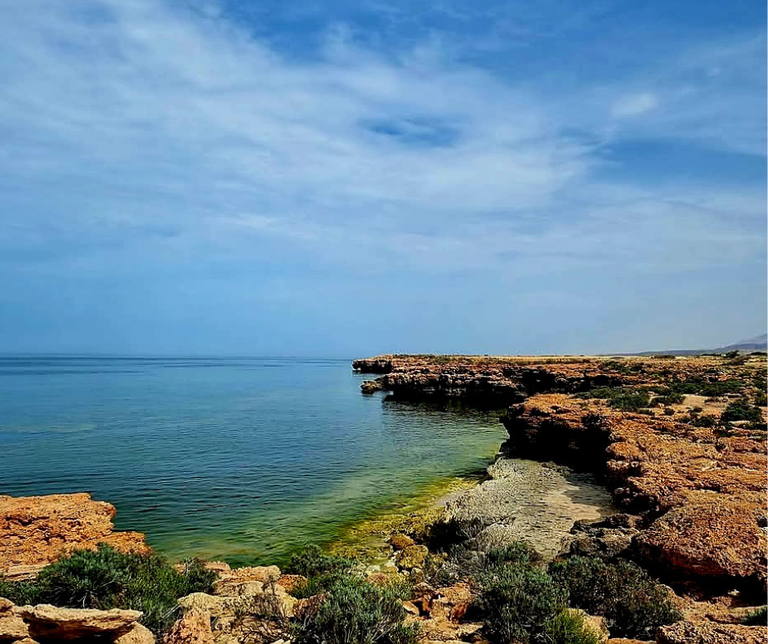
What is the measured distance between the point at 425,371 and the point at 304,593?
195 feet

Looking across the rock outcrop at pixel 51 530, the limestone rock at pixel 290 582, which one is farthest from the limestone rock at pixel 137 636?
the rock outcrop at pixel 51 530

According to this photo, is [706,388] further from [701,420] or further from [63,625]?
[63,625]

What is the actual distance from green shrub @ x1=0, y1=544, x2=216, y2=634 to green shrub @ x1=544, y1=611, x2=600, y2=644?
4.99 metres

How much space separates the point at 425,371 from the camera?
68.2m

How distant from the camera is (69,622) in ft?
19.0

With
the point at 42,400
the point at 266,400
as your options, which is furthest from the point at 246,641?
the point at 42,400

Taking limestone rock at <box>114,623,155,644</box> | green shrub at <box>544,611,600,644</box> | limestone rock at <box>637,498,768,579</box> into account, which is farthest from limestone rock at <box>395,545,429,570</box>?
limestone rock at <box>114,623,155,644</box>

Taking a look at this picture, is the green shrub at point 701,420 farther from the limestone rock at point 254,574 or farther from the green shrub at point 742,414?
the limestone rock at point 254,574

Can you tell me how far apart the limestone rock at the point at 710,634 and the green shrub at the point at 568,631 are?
825 millimetres

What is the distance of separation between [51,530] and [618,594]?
12.3 m

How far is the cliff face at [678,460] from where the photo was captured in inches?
338

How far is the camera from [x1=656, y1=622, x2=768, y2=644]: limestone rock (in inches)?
220

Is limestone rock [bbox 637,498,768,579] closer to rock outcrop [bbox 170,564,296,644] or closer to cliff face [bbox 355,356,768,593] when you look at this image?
cliff face [bbox 355,356,768,593]

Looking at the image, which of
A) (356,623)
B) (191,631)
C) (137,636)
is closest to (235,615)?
(191,631)
